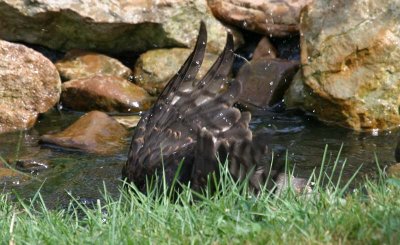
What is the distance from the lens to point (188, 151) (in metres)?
5.62

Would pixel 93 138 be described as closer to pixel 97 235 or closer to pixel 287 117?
pixel 287 117

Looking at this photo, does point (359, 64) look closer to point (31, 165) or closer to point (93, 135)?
point (93, 135)

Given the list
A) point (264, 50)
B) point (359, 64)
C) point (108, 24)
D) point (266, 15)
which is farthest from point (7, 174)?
point (266, 15)

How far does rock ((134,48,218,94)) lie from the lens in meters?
9.62

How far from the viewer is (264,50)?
9.77 m

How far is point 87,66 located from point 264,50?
1.76 m

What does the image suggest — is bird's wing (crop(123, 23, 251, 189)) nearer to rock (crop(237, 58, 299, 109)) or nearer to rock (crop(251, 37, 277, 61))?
rock (crop(237, 58, 299, 109))

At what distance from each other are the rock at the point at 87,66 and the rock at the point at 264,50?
50.2 inches

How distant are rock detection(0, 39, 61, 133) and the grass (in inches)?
190

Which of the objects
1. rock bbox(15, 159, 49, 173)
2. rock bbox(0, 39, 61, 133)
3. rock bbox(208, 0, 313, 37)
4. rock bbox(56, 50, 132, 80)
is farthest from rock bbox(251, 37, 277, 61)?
rock bbox(15, 159, 49, 173)

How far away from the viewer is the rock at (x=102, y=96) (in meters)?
9.25

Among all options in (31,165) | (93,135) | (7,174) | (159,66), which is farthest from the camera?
(159,66)

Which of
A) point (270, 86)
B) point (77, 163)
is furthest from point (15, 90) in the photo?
point (270, 86)

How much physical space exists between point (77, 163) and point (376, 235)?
459cm
